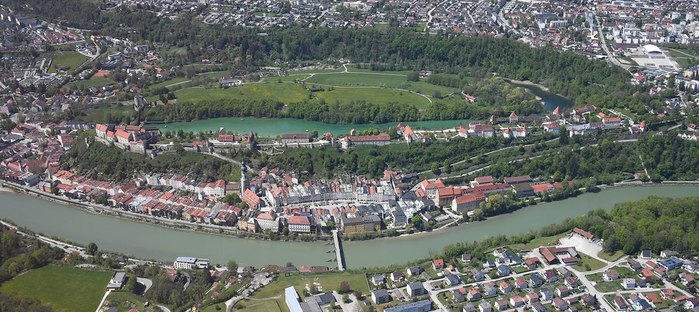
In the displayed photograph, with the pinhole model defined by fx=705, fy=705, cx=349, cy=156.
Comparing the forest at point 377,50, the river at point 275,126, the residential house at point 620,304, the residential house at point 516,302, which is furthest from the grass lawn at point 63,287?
the forest at point 377,50

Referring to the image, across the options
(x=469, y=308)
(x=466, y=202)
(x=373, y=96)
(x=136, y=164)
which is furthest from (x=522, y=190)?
(x=136, y=164)

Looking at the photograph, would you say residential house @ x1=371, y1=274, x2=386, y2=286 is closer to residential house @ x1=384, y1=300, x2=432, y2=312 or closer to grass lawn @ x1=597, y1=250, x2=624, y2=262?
residential house @ x1=384, y1=300, x2=432, y2=312

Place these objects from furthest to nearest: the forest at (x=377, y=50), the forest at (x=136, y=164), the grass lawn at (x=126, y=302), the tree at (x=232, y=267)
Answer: the forest at (x=377, y=50)
the forest at (x=136, y=164)
the tree at (x=232, y=267)
the grass lawn at (x=126, y=302)

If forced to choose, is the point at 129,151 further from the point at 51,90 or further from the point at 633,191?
the point at 633,191

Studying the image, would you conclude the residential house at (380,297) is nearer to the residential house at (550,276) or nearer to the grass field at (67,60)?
the residential house at (550,276)

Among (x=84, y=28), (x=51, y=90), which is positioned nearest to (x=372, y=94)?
(x=51, y=90)

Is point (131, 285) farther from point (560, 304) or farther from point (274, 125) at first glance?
point (274, 125)

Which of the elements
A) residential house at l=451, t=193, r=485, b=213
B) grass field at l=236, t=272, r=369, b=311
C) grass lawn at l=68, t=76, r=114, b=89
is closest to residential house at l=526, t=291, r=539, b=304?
grass field at l=236, t=272, r=369, b=311
